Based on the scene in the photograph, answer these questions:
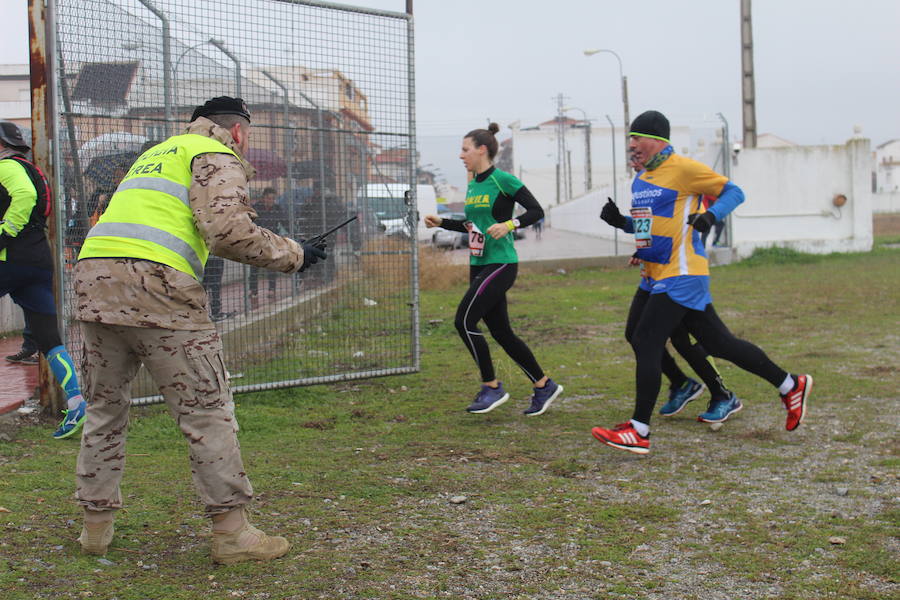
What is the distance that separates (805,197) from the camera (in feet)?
76.7

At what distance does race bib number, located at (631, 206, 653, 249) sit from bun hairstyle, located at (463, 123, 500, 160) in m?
1.31

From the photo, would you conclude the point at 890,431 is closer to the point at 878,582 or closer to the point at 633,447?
the point at 633,447

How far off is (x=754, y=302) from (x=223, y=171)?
1111cm

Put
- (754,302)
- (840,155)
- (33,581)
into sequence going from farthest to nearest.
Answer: (840,155) < (754,302) < (33,581)

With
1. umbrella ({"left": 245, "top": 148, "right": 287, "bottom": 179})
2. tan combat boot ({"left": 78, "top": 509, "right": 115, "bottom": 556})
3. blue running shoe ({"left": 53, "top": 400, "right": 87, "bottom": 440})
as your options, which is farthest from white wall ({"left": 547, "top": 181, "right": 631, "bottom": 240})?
tan combat boot ({"left": 78, "top": 509, "right": 115, "bottom": 556})

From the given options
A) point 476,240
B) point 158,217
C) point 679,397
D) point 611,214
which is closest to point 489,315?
point 476,240

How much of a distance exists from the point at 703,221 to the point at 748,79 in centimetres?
2176

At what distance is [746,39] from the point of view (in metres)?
25.2

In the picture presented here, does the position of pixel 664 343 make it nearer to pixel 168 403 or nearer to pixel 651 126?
pixel 651 126

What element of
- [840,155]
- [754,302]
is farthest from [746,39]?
[754,302]

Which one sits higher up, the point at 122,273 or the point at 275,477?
the point at 122,273

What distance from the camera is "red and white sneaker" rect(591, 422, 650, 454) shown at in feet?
16.8

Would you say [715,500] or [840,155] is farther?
[840,155]

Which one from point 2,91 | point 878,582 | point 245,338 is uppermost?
point 2,91
